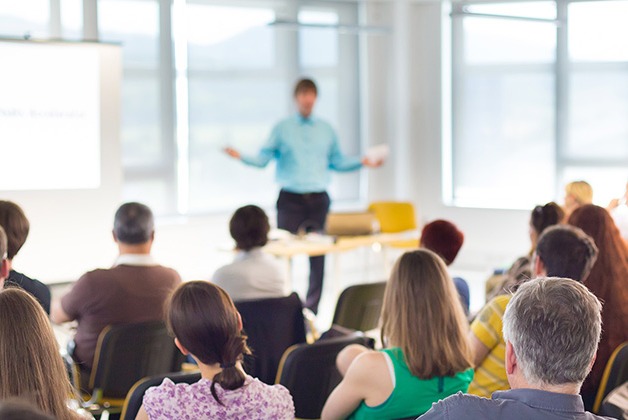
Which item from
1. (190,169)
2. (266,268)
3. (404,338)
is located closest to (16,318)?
(404,338)

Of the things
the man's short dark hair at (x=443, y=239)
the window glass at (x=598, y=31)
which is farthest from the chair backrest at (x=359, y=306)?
the window glass at (x=598, y=31)

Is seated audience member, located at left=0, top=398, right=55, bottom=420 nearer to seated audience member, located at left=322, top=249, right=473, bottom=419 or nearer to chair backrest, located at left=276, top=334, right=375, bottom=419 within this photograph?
seated audience member, located at left=322, top=249, right=473, bottom=419

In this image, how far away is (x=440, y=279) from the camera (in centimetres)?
311

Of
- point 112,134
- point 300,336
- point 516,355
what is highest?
point 112,134

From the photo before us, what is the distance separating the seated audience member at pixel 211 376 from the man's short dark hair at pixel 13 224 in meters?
1.74

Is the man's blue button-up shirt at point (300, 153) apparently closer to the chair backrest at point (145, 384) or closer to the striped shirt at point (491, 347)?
the striped shirt at point (491, 347)

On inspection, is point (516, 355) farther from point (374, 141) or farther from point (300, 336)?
point (374, 141)

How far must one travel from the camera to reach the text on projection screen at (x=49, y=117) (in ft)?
23.1

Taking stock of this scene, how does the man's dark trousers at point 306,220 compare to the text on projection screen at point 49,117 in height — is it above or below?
below

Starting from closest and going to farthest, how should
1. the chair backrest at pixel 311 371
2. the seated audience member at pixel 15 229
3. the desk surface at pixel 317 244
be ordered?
the chair backrest at pixel 311 371 < the seated audience member at pixel 15 229 < the desk surface at pixel 317 244

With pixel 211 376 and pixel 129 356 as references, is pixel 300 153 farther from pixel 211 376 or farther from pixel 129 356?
pixel 211 376

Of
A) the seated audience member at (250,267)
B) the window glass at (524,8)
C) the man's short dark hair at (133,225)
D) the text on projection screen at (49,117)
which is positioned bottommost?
the seated audience member at (250,267)

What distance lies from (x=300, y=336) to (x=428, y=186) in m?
6.71

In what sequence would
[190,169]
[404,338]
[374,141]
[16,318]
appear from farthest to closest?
1. [374,141]
2. [190,169]
3. [404,338]
4. [16,318]
